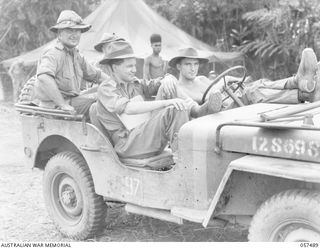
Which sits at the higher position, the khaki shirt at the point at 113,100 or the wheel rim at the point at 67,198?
the khaki shirt at the point at 113,100

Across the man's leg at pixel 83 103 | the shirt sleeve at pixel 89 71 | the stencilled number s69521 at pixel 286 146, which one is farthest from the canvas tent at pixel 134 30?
the stencilled number s69521 at pixel 286 146

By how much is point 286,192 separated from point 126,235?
2.06 metres

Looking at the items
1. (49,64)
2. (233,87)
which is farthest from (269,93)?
(49,64)

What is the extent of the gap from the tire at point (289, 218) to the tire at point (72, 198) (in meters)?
1.68

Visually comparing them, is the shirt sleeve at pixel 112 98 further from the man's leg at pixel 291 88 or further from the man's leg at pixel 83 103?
the man's leg at pixel 291 88

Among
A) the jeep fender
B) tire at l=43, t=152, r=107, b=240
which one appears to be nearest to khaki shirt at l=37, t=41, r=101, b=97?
tire at l=43, t=152, r=107, b=240

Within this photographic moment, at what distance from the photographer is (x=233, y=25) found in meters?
15.0

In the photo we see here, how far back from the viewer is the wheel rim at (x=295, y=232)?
3.20 meters

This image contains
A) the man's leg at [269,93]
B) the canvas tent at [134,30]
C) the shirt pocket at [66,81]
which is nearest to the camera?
the man's leg at [269,93]

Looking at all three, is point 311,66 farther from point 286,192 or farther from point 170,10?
point 170,10

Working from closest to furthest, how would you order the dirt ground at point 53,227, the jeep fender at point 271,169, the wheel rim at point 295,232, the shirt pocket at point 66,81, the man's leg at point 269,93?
1. the jeep fender at point 271,169
2. the wheel rim at point 295,232
3. the man's leg at point 269,93
4. the dirt ground at point 53,227
5. the shirt pocket at point 66,81

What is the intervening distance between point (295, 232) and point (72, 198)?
7.50 feet

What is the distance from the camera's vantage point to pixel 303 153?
10.7 ft

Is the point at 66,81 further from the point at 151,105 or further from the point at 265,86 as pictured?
the point at 265,86
